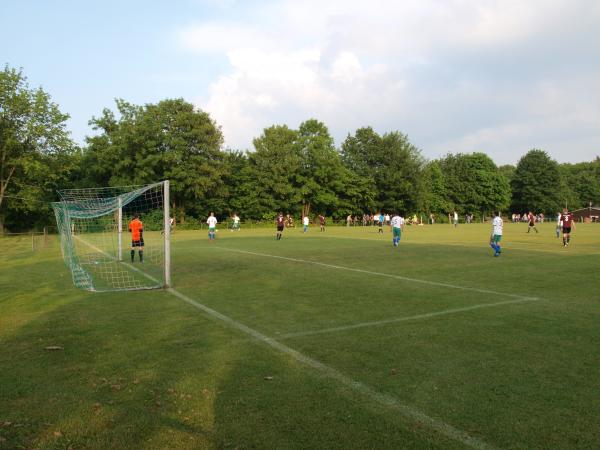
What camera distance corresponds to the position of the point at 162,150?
56562 mm

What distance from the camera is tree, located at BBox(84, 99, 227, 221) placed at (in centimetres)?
5453

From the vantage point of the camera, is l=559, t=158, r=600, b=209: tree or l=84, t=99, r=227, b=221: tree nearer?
l=84, t=99, r=227, b=221: tree

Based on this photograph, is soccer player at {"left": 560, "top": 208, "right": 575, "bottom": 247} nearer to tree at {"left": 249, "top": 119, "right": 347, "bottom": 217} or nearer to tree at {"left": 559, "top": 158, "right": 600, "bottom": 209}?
tree at {"left": 249, "top": 119, "right": 347, "bottom": 217}

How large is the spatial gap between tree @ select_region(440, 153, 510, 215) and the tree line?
0.21 metres

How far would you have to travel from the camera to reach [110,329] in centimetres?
738

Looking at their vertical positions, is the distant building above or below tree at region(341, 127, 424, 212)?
below

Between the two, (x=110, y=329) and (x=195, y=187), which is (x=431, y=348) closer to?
(x=110, y=329)

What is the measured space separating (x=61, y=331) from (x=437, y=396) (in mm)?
5822

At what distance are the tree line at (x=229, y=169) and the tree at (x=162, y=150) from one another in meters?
0.13

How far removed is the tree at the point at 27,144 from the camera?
4509 centimetres

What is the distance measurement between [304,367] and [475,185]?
9504 cm

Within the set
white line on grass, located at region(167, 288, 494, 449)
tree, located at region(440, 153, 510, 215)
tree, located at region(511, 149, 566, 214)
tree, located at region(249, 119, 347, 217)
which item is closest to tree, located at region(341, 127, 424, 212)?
tree, located at region(249, 119, 347, 217)

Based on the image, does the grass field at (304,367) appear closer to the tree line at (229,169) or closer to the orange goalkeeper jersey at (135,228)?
the orange goalkeeper jersey at (135,228)

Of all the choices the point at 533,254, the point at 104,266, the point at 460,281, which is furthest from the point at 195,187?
the point at 460,281
